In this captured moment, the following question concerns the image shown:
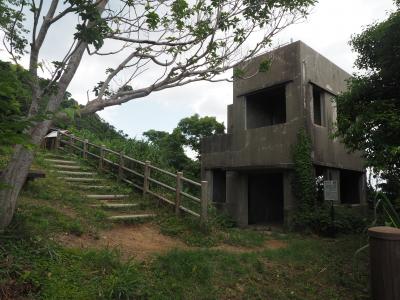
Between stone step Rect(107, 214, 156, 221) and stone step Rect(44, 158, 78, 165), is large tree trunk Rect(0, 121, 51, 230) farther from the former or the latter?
stone step Rect(44, 158, 78, 165)

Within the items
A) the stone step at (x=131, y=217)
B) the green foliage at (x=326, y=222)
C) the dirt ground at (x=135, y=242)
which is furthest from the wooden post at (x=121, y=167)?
the green foliage at (x=326, y=222)

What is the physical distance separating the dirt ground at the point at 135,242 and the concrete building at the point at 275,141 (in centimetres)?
445

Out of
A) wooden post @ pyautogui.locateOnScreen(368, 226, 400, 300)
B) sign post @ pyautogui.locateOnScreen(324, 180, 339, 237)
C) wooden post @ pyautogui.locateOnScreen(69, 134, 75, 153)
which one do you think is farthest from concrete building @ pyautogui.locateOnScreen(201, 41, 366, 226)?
wooden post @ pyautogui.locateOnScreen(368, 226, 400, 300)

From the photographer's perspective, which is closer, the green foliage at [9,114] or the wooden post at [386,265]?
the green foliage at [9,114]

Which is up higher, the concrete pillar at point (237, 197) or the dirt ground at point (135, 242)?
the concrete pillar at point (237, 197)

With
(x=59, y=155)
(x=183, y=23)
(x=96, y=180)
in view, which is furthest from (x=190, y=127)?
(x=183, y=23)

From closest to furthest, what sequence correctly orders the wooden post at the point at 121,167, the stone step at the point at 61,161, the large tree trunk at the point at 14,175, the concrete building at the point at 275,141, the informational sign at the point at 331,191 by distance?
the large tree trunk at the point at 14,175 < the informational sign at the point at 331,191 < the wooden post at the point at 121,167 < the concrete building at the point at 275,141 < the stone step at the point at 61,161

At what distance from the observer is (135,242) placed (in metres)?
6.59

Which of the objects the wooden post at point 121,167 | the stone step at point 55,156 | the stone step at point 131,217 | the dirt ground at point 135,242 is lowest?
the dirt ground at point 135,242

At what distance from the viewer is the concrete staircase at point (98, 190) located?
823 cm

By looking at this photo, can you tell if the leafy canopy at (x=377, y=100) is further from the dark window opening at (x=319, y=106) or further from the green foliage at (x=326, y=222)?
the dark window opening at (x=319, y=106)

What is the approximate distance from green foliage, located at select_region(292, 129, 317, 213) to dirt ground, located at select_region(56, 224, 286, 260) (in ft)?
9.89

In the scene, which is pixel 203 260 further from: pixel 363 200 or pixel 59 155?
pixel 363 200

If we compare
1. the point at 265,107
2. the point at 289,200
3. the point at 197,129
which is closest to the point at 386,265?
the point at 289,200
